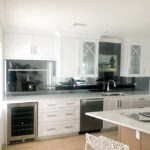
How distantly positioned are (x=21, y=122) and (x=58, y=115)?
2.52ft

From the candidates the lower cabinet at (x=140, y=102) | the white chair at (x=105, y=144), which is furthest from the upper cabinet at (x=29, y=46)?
the white chair at (x=105, y=144)

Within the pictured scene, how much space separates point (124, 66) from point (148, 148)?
113 inches

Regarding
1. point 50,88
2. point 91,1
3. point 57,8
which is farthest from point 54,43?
point 91,1

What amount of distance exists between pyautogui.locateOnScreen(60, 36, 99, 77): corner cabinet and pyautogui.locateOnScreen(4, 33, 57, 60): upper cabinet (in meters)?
0.27

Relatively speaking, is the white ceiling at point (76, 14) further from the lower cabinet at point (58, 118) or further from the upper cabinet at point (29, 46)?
the lower cabinet at point (58, 118)

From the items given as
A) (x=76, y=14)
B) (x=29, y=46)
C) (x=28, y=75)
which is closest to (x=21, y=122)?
(x=28, y=75)

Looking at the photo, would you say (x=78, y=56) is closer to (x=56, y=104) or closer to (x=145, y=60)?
(x=56, y=104)

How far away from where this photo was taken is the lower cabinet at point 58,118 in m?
3.90

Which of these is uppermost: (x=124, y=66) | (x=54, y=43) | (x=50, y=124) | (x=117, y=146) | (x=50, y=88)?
(x=54, y=43)

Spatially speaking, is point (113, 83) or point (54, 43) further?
point (113, 83)

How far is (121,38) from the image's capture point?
16.3ft

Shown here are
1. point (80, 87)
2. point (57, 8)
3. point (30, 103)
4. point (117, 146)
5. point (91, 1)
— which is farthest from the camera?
point (80, 87)

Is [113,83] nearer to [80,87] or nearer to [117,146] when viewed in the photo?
[80,87]

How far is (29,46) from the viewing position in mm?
4062
